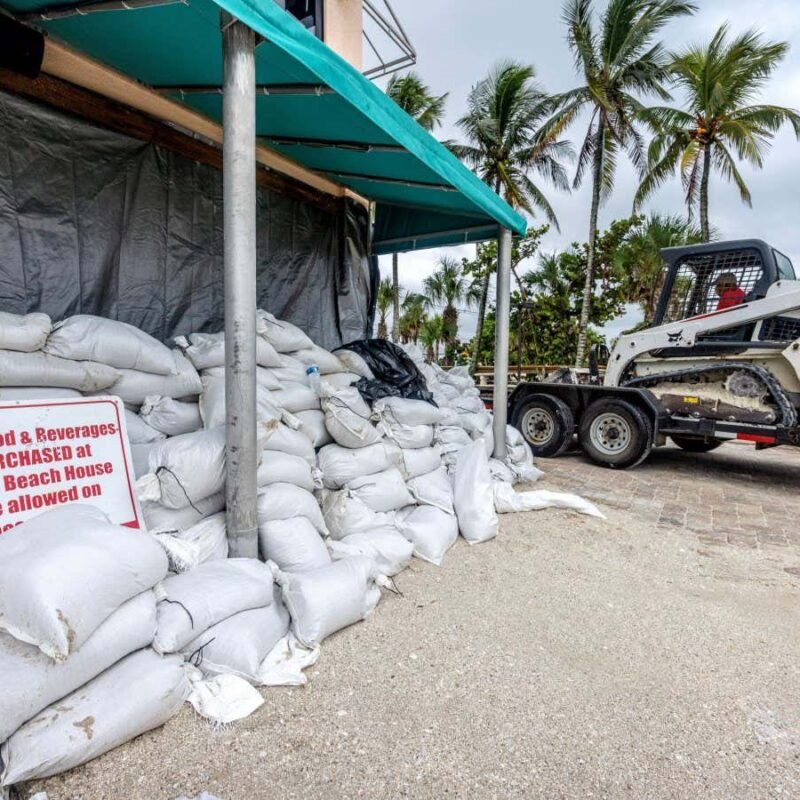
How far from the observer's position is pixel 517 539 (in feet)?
10.6

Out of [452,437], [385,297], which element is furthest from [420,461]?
[385,297]

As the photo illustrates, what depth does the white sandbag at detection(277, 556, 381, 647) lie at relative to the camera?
192cm

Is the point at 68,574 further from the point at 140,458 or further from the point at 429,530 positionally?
the point at 429,530

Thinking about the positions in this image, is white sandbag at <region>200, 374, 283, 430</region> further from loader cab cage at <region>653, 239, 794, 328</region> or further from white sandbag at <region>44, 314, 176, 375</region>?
loader cab cage at <region>653, 239, 794, 328</region>

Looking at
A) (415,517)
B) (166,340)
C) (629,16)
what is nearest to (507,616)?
(415,517)

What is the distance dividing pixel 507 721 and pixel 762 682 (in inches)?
41.1

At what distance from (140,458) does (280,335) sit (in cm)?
119

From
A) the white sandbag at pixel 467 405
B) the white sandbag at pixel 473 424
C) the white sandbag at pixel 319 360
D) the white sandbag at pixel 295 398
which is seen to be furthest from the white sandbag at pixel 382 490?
the white sandbag at pixel 467 405

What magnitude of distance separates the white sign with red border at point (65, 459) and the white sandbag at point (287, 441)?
62cm

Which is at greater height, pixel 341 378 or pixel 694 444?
pixel 341 378

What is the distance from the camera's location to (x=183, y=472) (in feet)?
6.96

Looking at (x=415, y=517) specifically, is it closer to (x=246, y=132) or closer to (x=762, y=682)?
(x=762, y=682)

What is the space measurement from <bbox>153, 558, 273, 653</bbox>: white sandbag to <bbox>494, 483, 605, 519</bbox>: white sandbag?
2122 millimetres

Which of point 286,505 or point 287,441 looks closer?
point 286,505
